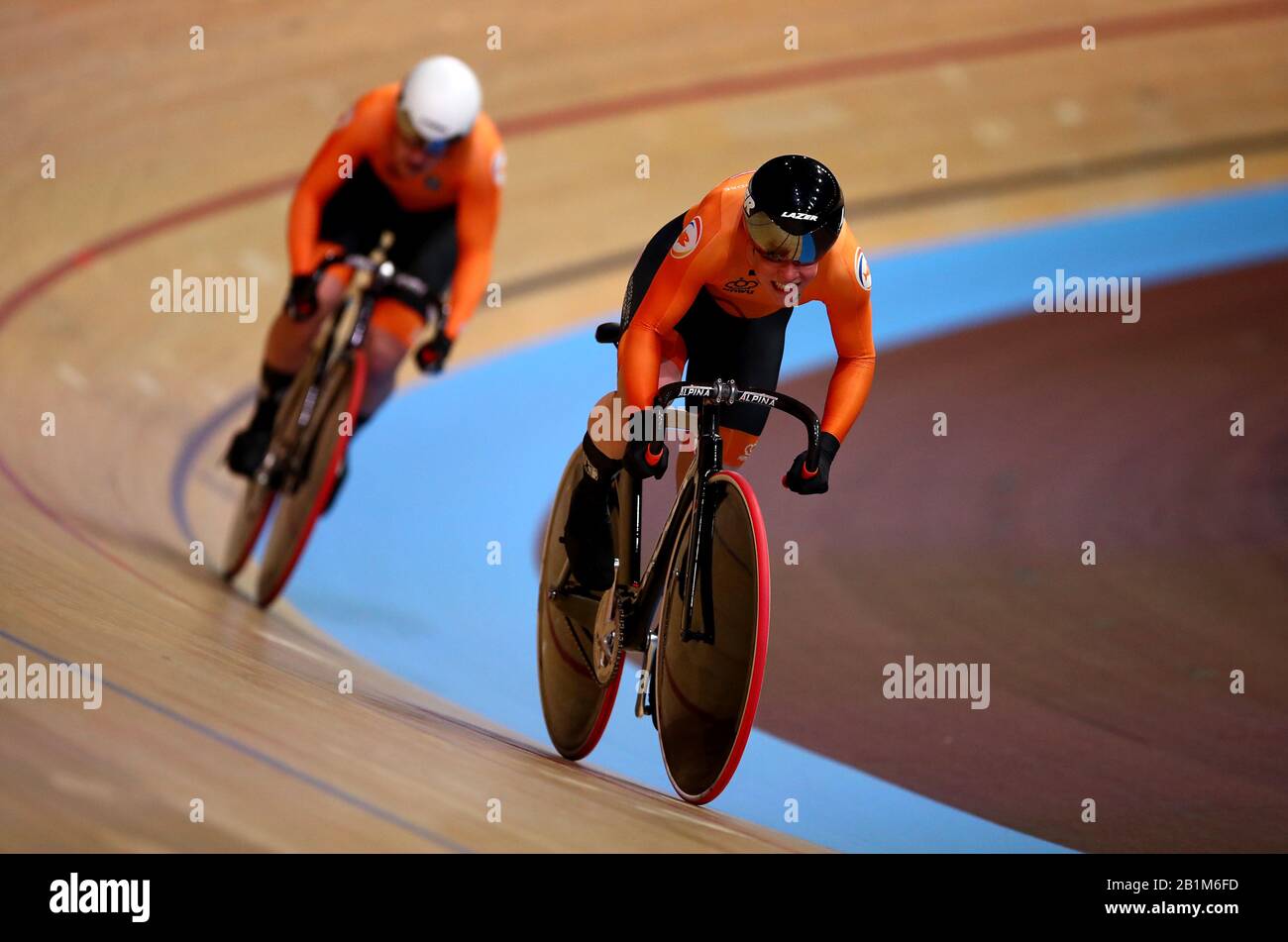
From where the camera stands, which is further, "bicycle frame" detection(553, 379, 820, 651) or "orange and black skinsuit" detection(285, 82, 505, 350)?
"orange and black skinsuit" detection(285, 82, 505, 350)

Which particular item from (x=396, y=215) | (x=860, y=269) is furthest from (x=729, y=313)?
(x=396, y=215)

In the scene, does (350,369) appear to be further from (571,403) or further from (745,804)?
(571,403)

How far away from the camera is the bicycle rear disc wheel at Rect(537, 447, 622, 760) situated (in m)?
3.10

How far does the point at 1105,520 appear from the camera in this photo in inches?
189

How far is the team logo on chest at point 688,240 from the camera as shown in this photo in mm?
2689

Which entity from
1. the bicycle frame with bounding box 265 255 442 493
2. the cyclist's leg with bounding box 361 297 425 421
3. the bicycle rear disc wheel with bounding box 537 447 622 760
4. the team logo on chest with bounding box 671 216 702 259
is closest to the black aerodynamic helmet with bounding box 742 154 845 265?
the team logo on chest with bounding box 671 216 702 259

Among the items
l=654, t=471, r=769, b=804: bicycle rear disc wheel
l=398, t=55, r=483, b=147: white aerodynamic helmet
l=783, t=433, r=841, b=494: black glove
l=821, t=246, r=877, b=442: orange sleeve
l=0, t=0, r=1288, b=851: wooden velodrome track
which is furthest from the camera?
l=398, t=55, r=483, b=147: white aerodynamic helmet

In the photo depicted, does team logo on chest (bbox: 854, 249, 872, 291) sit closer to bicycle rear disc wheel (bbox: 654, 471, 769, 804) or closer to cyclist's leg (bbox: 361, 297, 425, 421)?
bicycle rear disc wheel (bbox: 654, 471, 769, 804)

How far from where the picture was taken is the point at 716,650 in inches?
104

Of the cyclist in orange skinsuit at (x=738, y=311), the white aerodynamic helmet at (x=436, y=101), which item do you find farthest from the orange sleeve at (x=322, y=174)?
the cyclist in orange skinsuit at (x=738, y=311)

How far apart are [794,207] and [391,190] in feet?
6.31

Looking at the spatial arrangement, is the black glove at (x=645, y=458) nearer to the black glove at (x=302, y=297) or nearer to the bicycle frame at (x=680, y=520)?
the bicycle frame at (x=680, y=520)

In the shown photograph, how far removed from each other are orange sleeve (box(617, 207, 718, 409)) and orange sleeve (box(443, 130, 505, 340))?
1329 mm

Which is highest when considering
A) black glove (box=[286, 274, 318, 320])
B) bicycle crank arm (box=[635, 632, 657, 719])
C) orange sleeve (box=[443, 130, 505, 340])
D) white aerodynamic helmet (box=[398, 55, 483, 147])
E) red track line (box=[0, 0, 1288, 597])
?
red track line (box=[0, 0, 1288, 597])
